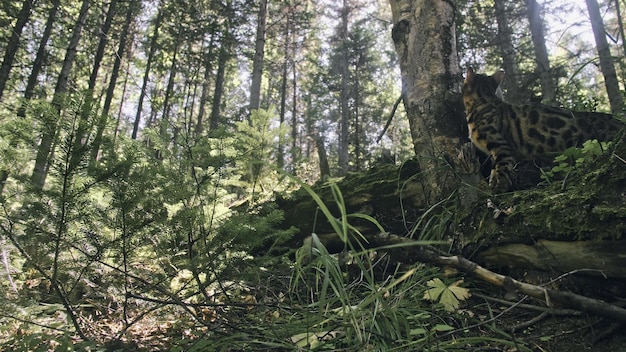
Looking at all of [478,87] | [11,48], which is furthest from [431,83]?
[11,48]

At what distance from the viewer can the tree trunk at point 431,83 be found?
374 cm

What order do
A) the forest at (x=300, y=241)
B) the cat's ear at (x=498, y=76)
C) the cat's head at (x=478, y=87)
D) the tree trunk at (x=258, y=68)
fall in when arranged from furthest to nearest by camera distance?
the tree trunk at (x=258, y=68) → the cat's ear at (x=498, y=76) → the cat's head at (x=478, y=87) → the forest at (x=300, y=241)

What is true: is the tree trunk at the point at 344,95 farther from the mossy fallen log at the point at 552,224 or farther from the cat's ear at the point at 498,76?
the mossy fallen log at the point at 552,224

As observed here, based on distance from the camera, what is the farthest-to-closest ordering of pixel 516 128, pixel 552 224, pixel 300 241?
pixel 300 241 < pixel 516 128 < pixel 552 224

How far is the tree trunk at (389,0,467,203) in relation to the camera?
3739mm

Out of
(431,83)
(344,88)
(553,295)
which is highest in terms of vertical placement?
(344,88)

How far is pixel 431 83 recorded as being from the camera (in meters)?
3.96

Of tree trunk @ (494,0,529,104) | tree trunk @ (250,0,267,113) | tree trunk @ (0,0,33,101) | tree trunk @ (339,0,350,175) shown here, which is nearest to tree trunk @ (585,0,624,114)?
tree trunk @ (494,0,529,104)

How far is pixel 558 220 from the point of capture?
7.11ft

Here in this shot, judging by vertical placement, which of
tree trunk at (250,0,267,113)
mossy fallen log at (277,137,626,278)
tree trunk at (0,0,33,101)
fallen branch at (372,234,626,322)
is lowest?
fallen branch at (372,234,626,322)

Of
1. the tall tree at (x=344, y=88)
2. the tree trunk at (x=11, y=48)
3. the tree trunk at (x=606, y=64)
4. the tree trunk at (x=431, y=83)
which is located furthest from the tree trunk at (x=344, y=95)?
the tree trunk at (x=431, y=83)

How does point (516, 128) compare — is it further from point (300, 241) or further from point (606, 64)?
point (606, 64)

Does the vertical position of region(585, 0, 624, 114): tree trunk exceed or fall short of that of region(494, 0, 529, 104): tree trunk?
it falls short

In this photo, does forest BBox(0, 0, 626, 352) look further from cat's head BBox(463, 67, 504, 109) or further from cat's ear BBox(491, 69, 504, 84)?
cat's ear BBox(491, 69, 504, 84)
